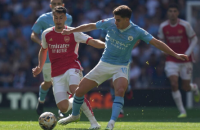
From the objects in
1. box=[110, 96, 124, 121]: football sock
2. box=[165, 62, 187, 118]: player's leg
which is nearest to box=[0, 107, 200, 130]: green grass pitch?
box=[165, 62, 187, 118]: player's leg

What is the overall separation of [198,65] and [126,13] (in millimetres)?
7616

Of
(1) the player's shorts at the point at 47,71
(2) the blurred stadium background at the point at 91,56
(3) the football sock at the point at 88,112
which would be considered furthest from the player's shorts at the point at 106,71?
(2) the blurred stadium background at the point at 91,56

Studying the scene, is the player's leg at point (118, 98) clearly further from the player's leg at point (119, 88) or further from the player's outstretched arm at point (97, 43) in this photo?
the player's outstretched arm at point (97, 43)

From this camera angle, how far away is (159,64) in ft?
46.9

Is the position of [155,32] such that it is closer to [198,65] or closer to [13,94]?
[198,65]

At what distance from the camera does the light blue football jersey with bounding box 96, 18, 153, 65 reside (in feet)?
23.2

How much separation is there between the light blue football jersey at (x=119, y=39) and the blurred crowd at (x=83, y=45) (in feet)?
20.5

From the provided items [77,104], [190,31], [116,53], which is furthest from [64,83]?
[190,31]

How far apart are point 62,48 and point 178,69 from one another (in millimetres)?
4290

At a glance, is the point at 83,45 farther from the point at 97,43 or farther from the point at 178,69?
the point at 97,43

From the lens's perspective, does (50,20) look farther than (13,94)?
No

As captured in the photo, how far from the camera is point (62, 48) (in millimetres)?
7949

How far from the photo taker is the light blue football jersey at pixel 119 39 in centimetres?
707

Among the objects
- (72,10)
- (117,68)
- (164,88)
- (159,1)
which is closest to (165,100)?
(164,88)
